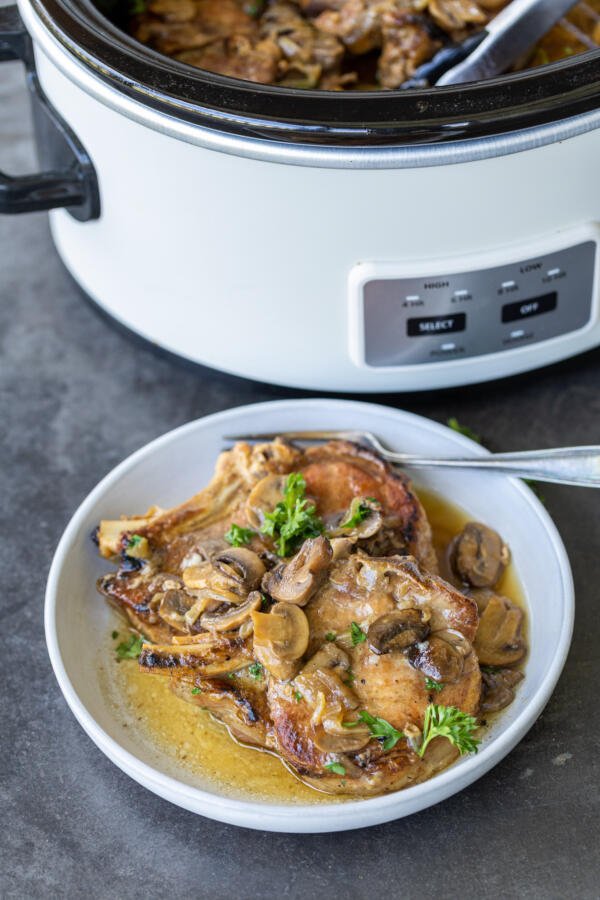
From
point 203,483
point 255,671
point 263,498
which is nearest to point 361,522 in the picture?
point 263,498

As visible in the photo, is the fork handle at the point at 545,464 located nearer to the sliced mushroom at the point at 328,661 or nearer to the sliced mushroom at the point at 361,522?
the sliced mushroom at the point at 361,522

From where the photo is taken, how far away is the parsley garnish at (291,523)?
1.45 metres

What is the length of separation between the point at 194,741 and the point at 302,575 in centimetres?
27

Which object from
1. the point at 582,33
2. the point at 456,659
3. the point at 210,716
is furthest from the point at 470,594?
the point at 582,33

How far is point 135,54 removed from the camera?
1.47 meters

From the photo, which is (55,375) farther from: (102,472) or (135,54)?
(135,54)

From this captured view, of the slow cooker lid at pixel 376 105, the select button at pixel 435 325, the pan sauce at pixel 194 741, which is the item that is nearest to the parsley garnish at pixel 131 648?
the pan sauce at pixel 194 741

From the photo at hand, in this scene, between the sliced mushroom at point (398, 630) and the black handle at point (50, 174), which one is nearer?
the sliced mushroom at point (398, 630)

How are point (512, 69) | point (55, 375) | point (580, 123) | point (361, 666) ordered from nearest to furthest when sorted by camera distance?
point (361, 666)
point (580, 123)
point (512, 69)
point (55, 375)

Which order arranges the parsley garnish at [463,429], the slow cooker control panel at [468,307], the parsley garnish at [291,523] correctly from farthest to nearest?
the parsley garnish at [463,429] < the slow cooker control panel at [468,307] < the parsley garnish at [291,523]

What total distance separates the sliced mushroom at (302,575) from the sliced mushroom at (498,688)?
0.25m

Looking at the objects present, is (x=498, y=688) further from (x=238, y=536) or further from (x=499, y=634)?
(x=238, y=536)

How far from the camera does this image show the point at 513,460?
1.60m

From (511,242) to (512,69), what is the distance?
0.39 metres
